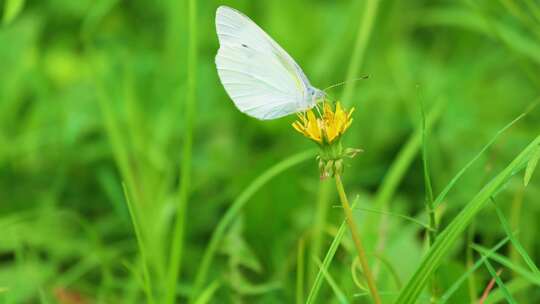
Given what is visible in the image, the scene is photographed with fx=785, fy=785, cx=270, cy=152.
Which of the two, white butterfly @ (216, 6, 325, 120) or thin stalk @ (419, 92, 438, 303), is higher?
white butterfly @ (216, 6, 325, 120)

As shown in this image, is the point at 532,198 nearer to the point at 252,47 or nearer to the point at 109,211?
the point at 252,47

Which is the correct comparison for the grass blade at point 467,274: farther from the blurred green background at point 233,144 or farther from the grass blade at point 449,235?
the blurred green background at point 233,144

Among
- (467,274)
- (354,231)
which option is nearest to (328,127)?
(354,231)

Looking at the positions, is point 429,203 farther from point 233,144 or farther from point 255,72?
point 233,144

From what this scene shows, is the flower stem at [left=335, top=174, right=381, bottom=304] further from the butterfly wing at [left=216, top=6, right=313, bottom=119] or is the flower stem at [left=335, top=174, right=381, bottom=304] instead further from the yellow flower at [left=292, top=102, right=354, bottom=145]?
the butterfly wing at [left=216, top=6, right=313, bottom=119]

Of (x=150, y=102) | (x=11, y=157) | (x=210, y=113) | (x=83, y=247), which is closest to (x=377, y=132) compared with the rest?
(x=210, y=113)

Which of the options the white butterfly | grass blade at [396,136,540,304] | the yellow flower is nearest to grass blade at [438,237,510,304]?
grass blade at [396,136,540,304]
